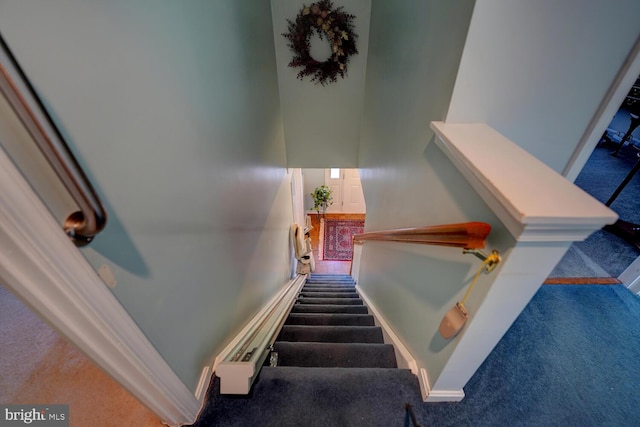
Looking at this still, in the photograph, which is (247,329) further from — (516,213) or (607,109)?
→ (607,109)

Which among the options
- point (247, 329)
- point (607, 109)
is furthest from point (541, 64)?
point (247, 329)

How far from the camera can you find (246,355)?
1.28 metres

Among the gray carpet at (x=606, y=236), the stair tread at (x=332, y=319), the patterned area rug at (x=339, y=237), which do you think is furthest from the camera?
the patterned area rug at (x=339, y=237)

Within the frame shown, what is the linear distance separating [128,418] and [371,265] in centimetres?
218

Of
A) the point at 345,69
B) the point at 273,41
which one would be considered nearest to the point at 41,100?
the point at 273,41

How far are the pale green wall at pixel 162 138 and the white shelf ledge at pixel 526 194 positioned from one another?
96cm

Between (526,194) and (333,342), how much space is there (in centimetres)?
175

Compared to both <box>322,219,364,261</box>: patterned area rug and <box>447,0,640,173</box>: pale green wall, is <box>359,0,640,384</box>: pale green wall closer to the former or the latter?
<box>447,0,640,173</box>: pale green wall

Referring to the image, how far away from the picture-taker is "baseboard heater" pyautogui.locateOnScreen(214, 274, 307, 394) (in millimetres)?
1137

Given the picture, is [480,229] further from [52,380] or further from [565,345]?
[52,380]

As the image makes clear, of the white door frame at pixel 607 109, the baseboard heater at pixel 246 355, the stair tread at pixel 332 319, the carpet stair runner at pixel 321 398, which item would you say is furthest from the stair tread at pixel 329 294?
the white door frame at pixel 607 109

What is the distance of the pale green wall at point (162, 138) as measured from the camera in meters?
0.52

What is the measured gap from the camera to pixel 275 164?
2980mm

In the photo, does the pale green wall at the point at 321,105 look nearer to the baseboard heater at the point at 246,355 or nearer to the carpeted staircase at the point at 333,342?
the carpeted staircase at the point at 333,342
